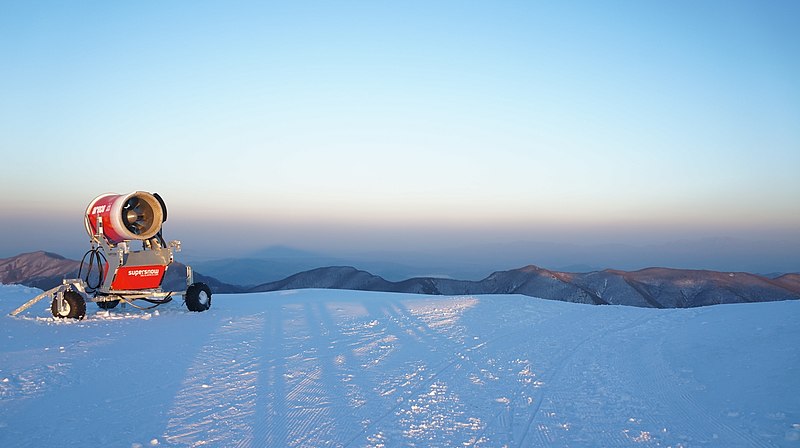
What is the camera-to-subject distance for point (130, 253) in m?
14.1

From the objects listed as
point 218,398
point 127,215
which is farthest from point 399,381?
point 127,215

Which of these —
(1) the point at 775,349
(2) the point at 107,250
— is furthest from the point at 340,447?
(2) the point at 107,250

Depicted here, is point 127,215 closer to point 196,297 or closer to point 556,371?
point 196,297

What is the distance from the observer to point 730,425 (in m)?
5.57

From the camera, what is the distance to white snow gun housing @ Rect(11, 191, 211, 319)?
13.7 meters

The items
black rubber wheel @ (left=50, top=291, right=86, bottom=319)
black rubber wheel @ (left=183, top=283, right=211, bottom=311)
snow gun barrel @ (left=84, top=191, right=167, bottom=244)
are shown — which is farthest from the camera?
black rubber wheel @ (left=183, top=283, right=211, bottom=311)

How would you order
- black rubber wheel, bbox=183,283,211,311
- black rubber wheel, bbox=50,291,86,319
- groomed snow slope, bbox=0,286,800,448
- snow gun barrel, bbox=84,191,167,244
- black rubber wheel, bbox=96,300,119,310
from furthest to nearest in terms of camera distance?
black rubber wheel, bbox=96,300,119,310, black rubber wheel, bbox=183,283,211,311, snow gun barrel, bbox=84,191,167,244, black rubber wheel, bbox=50,291,86,319, groomed snow slope, bbox=0,286,800,448

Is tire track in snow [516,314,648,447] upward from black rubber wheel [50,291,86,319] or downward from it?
downward

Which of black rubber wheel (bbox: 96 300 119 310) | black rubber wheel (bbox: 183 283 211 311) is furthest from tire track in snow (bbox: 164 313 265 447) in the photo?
black rubber wheel (bbox: 96 300 119 310)

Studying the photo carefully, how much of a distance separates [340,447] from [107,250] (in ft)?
39.2

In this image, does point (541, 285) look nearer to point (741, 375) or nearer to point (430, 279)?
point (430, 279)

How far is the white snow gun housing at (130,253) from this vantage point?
1369 cm

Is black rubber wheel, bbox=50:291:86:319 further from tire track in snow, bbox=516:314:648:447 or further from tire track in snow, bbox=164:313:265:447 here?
tire track in snow, bbox=516:314:648:447

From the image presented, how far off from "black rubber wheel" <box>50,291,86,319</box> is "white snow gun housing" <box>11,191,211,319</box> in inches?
39.3
